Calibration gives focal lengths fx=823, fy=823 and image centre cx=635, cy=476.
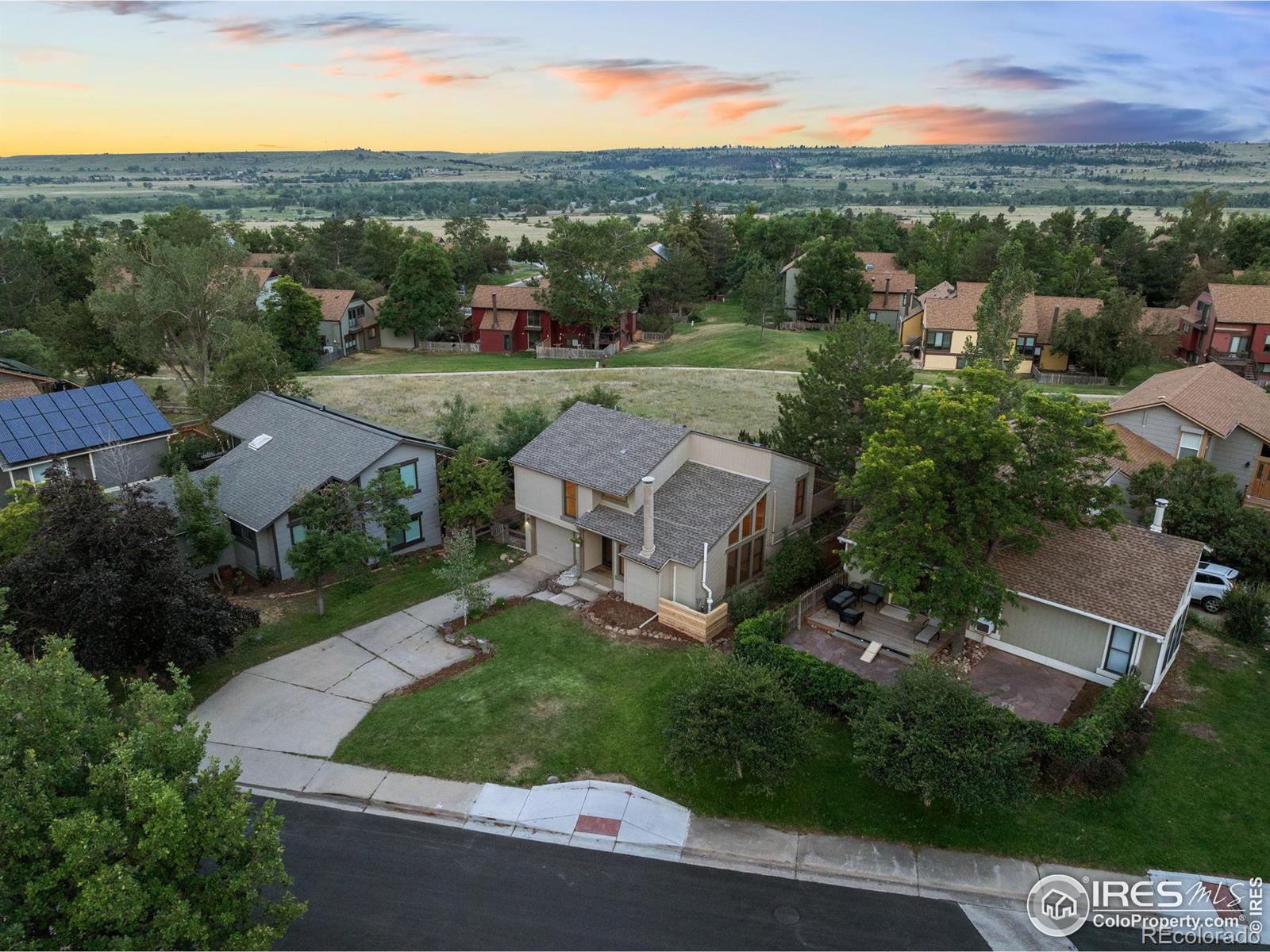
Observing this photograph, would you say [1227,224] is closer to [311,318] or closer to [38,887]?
[311,318]

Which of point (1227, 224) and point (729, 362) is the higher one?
point (1227, 224)

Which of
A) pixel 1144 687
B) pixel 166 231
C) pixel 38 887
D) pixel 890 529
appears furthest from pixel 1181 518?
pixel 166 231

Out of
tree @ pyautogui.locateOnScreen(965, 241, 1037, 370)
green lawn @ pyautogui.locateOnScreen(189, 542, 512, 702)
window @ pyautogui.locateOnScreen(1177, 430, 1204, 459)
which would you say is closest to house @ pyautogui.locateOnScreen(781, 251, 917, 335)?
tree @ pyautogui.locateOnScreen(965, 241, 1037, 370)

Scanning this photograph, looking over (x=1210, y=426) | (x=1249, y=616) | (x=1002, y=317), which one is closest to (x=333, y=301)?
(x=1002, y=317)

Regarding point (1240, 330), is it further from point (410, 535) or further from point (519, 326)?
point (410, 535)

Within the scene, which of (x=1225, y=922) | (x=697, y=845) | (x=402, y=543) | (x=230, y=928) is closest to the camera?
(x=230, y=928)

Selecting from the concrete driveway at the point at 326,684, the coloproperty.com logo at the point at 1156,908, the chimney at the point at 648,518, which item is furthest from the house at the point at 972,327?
the coloproperty.com logo at the point at 1156,908

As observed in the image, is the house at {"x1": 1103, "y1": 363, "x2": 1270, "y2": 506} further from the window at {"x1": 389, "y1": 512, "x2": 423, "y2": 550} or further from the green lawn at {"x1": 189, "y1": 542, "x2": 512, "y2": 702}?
the window at {"x1": 389, "y1": 512, "x2": 423, "y2": 550}
